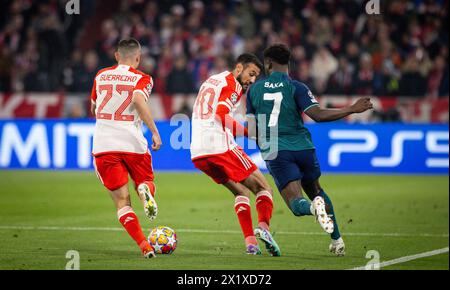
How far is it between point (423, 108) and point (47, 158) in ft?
27.3

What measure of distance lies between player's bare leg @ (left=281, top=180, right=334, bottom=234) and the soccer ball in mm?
1255

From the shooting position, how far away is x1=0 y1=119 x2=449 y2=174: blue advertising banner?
18625 mm

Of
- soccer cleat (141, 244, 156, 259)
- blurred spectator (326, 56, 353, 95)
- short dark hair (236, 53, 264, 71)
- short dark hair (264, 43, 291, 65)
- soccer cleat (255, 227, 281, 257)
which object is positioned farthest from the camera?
blurred spectator (326, 56, 353, 95)

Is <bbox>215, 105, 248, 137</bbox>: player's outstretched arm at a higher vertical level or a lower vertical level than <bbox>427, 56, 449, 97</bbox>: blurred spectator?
higher

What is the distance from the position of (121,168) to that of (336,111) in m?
2.19

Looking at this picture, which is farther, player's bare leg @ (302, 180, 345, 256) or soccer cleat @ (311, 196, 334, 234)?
player's bare leg @ (302, 180, 345, 256)

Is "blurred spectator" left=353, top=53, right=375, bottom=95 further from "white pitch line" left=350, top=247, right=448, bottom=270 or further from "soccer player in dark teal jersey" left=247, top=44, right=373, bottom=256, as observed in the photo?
"soccer player in dark teal jersey" left=247, top=44, right=373, bottom=256

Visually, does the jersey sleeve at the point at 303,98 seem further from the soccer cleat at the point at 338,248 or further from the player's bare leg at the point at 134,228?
the player's bare leg at the point at 134,228

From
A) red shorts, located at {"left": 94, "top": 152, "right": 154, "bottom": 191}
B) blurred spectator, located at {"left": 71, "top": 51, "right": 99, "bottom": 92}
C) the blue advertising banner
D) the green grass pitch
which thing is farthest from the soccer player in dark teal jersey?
blurred spectator, located at {"left": 71, "top": 51, "right": 99, "bottom": 92}

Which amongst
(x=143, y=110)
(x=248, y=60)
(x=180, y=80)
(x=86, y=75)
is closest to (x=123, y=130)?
(x=143, y=110)

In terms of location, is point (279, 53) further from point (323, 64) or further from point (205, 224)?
point (323, 64)

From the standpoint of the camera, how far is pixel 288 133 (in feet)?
29.6

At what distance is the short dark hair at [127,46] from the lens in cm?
909
